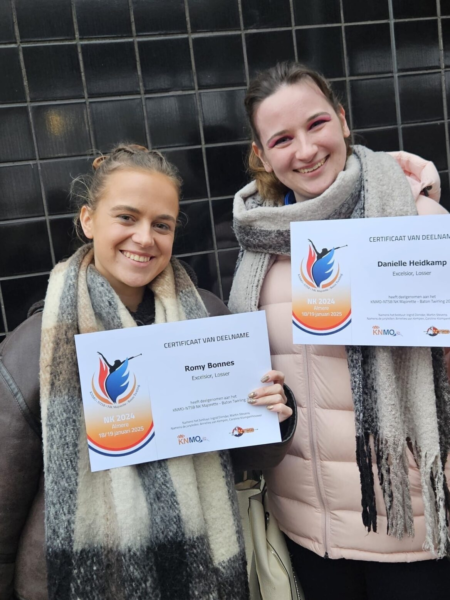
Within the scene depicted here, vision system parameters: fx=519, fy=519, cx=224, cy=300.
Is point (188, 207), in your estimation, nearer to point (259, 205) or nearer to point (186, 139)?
point (186, 139)

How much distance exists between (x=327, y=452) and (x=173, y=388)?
1.56 ft

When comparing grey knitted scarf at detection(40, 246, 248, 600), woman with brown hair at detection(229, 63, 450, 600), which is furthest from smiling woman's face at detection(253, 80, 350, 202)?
grey knitted scarf at detection(40, 246, 248, 600)

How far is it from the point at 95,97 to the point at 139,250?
4.86ft

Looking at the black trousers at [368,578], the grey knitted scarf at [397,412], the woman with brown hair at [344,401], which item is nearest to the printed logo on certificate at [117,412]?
the woman with brown hair at [344,401]

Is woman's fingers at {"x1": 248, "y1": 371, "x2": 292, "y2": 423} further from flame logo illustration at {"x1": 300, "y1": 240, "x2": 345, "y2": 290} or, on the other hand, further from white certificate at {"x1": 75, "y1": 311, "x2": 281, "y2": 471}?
flame logo illustration at {"x1": 300, "y1": 240, "x2": 345, "y2": 290}

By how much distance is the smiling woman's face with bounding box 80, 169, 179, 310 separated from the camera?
1.32 metres

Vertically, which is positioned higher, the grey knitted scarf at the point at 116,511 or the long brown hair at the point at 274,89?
the long brown hair at the point at 274,89

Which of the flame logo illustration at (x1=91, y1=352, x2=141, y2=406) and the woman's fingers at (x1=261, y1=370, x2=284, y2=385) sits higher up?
the flame logo illustration at (x1=91, y1=352, x2=141, y2=406)

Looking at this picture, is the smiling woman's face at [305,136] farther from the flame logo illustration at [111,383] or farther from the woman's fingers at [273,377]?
the flame logo illustration at [111,383]

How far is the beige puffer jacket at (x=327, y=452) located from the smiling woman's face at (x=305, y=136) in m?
0.23

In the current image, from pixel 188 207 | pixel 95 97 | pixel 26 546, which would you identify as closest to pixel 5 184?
pixel 95 97

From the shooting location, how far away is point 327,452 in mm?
1408

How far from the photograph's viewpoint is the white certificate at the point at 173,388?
1.21 m

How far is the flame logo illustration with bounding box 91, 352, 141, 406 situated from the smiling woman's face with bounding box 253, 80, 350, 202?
70 centimetres
